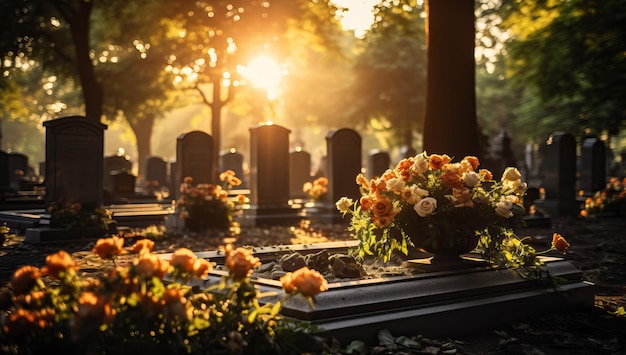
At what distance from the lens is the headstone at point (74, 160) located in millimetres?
12359

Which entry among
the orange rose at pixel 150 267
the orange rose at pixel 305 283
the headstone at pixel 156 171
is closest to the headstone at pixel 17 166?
the headstone at pixel 156 171

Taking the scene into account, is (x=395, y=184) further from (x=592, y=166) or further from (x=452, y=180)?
(x=592, y=166)

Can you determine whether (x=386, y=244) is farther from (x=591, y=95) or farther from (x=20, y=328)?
(x=591, y=95)

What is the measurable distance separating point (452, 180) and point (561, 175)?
45.2 ft

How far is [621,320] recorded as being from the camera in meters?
5.78

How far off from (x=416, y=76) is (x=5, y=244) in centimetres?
2894

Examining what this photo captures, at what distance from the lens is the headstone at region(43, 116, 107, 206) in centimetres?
1236

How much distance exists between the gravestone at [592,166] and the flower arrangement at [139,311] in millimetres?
21396

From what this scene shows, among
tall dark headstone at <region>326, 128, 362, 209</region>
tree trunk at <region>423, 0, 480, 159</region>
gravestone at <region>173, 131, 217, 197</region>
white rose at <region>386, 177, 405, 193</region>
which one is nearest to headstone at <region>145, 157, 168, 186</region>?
gravestone at <region>173, 131, 217, 197</region>

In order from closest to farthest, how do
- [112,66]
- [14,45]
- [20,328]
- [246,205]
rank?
[20,328] < [246,205] < [14,45] < [112,66]

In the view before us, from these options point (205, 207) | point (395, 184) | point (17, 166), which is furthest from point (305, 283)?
point (17, 166)

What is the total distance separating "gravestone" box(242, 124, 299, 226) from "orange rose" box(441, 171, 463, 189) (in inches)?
385

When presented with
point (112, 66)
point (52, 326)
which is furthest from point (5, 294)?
point (112, 66)

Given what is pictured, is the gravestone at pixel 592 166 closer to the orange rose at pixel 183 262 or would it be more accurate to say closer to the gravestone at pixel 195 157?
the gravestone at pixel 195 157
